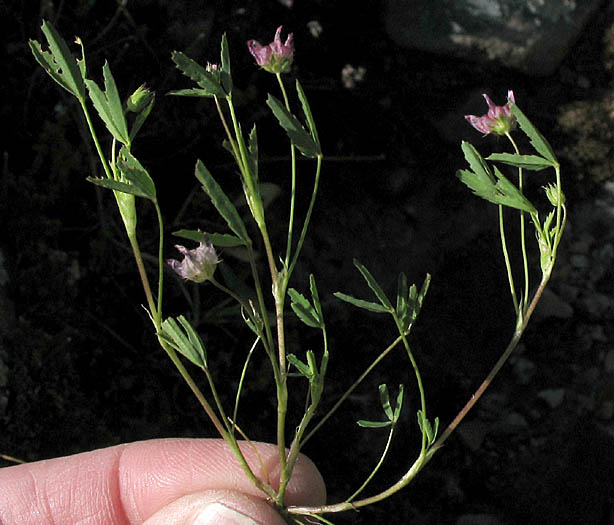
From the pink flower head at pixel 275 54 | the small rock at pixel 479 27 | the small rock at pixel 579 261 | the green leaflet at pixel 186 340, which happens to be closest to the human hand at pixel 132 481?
the green leaflet at pixel 186 340

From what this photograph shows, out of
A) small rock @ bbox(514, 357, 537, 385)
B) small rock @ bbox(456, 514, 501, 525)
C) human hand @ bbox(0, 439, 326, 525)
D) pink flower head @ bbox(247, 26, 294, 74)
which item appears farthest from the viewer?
small rock @ bbox(514, 357, 537, 385)

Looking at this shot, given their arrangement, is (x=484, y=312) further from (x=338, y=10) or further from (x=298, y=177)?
(x=338, y=10)

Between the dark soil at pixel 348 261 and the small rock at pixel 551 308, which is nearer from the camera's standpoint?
the dark soil at pixel 348 261

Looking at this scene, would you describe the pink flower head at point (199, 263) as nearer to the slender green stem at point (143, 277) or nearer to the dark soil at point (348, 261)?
the slender green stem at point (143, 277)

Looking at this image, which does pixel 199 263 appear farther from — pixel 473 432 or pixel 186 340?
pixel 473 432

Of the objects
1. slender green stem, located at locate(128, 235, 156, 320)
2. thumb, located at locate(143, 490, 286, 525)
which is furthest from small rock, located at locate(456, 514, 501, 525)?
slender green stem, located at locate(128, 235, 156, 320)

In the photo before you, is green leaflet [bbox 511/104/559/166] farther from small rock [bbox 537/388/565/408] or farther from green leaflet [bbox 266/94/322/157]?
small rock [bbox 537/388/565/408]

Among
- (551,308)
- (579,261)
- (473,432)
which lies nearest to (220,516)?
(473,432)

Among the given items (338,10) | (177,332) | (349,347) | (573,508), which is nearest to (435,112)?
(338,10)
